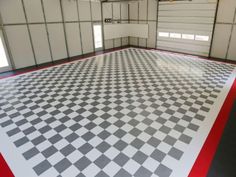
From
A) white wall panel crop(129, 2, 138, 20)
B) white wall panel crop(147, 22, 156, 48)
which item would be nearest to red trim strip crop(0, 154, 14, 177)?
white wall panel crop(147, 22, 156, 48)

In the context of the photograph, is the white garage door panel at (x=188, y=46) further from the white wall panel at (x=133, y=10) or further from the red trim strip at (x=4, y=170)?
the red trim strip at (x=4, y=170)

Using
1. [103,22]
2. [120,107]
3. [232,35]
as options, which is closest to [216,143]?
[120,107]

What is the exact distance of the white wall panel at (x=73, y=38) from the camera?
989cm

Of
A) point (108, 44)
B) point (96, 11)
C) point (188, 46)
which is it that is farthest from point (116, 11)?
point (188, 46)

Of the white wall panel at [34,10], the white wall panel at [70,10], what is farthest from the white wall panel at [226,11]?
the white wall panel at [34,10]

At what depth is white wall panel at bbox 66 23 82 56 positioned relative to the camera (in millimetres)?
9886

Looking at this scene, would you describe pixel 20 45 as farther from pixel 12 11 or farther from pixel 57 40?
pixel 57 40

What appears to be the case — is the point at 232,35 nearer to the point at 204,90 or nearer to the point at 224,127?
the point at 204,90

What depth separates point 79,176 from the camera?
2830 mm

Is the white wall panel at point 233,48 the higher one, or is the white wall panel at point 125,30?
the white wall panel at point 125,30

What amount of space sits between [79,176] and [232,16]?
33.5 feet

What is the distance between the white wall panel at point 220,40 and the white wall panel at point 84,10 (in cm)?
769

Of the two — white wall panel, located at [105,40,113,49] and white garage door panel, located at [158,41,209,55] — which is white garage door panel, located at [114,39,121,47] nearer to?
white wall panel, located at [105,40,113,49]

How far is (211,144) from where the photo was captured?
11.5ft
